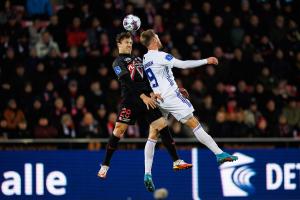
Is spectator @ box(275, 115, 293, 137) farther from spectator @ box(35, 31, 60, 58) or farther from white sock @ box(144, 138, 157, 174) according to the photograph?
white sock @ box(144, 138, 157, 174)

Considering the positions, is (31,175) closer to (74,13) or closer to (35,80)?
(35,80)

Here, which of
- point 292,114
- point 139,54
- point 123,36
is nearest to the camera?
point 123,36

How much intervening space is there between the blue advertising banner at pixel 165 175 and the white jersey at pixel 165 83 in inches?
143

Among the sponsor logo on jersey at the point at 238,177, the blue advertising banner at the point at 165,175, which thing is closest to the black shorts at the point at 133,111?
the blue advertising banner at the point at 165,175

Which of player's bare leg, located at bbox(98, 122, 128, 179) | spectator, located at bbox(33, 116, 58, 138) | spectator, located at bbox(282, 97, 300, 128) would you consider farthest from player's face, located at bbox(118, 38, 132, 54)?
spectator, located at bbox(282, 97, 300, 128)

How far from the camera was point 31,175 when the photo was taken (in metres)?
16.3

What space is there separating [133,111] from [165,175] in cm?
363

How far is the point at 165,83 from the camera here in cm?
1290

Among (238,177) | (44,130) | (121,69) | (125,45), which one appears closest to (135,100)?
(121,69)

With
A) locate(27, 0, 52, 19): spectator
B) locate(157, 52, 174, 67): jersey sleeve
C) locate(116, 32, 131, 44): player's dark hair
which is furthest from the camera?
locate(27, 0, 52, 19): spectator

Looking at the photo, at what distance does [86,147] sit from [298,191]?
392 centimetres

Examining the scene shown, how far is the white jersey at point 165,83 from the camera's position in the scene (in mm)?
12828

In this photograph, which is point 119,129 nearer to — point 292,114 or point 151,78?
point 151,78

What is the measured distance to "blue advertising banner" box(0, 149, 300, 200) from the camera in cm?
1633
